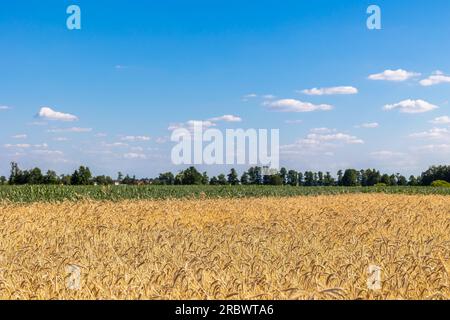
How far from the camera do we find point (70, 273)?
4.95 meters

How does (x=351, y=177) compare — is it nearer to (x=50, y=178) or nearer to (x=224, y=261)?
(x=50, y=178)

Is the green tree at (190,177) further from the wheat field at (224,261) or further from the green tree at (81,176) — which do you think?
the wheat field at (224,261)

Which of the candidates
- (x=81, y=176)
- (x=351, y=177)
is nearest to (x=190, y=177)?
(x=81, y=176)

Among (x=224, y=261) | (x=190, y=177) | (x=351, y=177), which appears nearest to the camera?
(x=224, y=261)

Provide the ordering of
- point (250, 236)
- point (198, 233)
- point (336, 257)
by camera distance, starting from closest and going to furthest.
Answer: point (336, 257) → point (250, 236) → point (198, 233)

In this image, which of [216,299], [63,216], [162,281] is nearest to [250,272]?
[162,281]

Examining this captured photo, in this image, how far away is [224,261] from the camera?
6008 millimetres


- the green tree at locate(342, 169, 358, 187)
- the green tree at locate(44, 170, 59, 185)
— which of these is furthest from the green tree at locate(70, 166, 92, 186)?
the green tree at locate(342, 169, 358, 187)

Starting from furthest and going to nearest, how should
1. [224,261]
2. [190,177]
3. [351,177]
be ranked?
[351,177]
[190,177]
[224,261]

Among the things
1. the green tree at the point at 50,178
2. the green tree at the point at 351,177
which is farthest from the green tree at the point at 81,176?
the green tree at the point at 351,177

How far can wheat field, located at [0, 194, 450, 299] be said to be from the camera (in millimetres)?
4527

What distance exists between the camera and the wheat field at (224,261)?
4527 mm

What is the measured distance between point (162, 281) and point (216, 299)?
95 centimetres
